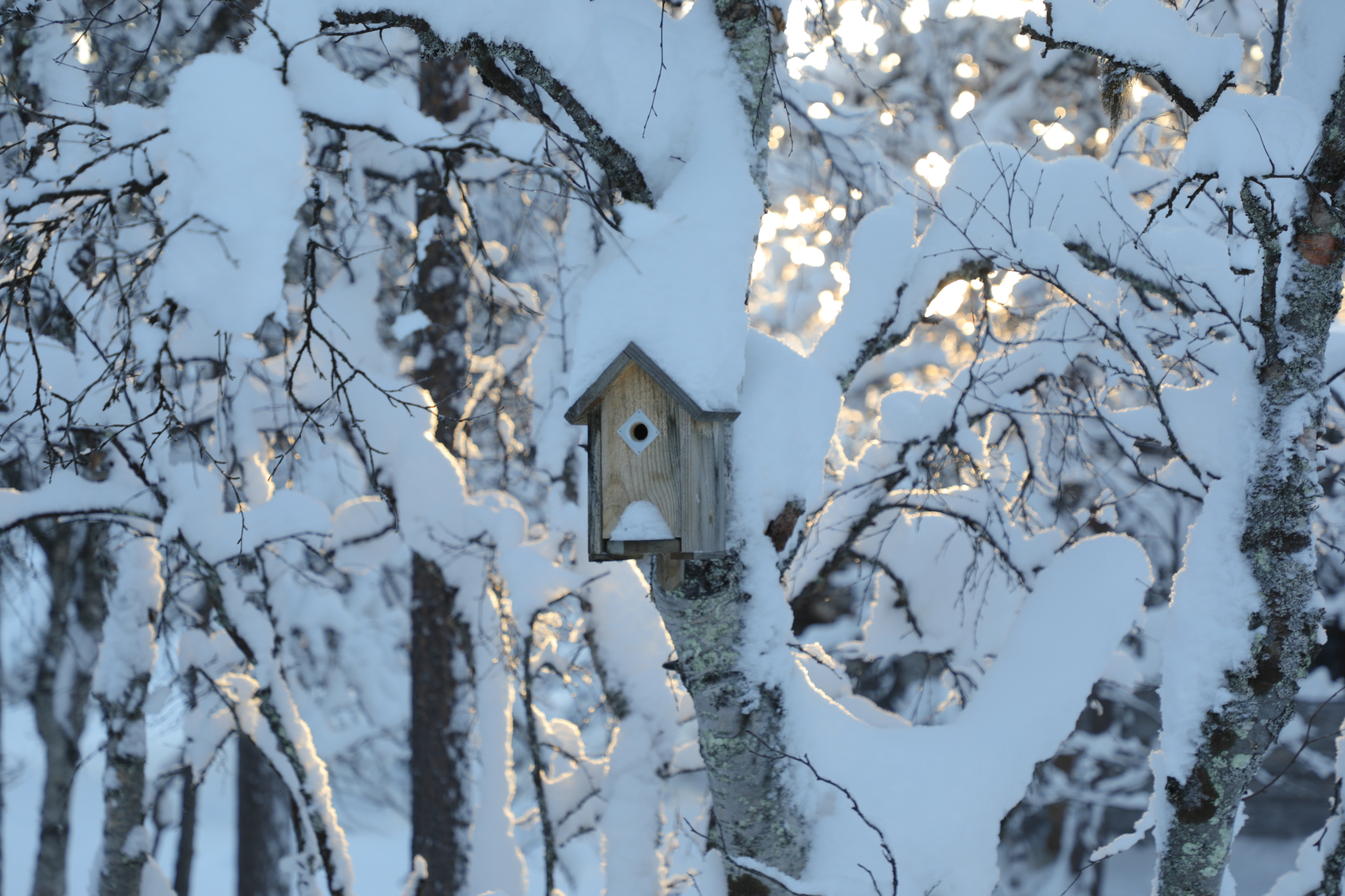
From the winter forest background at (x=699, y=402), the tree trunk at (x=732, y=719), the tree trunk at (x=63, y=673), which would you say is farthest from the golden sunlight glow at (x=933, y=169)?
the tree trunk at (x=63, y=673)

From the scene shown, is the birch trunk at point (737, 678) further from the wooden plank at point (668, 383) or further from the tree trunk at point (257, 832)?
the tree trunk at point (257, 832)

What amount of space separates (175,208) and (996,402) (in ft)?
9.03

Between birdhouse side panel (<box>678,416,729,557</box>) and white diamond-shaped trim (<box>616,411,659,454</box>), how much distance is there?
75mm

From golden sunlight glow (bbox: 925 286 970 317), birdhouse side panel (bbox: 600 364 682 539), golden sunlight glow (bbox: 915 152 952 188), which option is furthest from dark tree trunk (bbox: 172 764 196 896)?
golden sunlight glow (bbox: 915 152 952 188)

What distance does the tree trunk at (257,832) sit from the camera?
6906mm

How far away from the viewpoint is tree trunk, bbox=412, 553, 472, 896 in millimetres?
4496

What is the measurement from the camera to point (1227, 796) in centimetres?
220

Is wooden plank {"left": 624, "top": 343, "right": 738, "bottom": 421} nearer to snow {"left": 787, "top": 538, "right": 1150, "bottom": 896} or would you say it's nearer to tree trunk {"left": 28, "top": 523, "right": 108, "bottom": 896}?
snow {"left": 787, "top": 538, "right": 1150, "bottom": 896}

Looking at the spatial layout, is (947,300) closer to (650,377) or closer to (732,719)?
(650,377)

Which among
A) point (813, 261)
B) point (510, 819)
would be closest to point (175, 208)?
point (510, 819)

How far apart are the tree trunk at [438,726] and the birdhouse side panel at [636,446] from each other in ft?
8.60

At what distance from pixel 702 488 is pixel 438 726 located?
3134 millimetres

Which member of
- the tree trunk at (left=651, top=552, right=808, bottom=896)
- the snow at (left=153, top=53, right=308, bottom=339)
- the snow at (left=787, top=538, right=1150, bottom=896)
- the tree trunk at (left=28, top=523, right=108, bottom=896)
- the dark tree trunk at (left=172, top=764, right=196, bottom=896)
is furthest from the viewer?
the dark tree trunk at (left=172, top=764, right=196, bottom=896)

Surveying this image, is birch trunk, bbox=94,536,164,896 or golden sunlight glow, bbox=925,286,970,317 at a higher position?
golden sunlight glow, bbox=925,286,970,317
